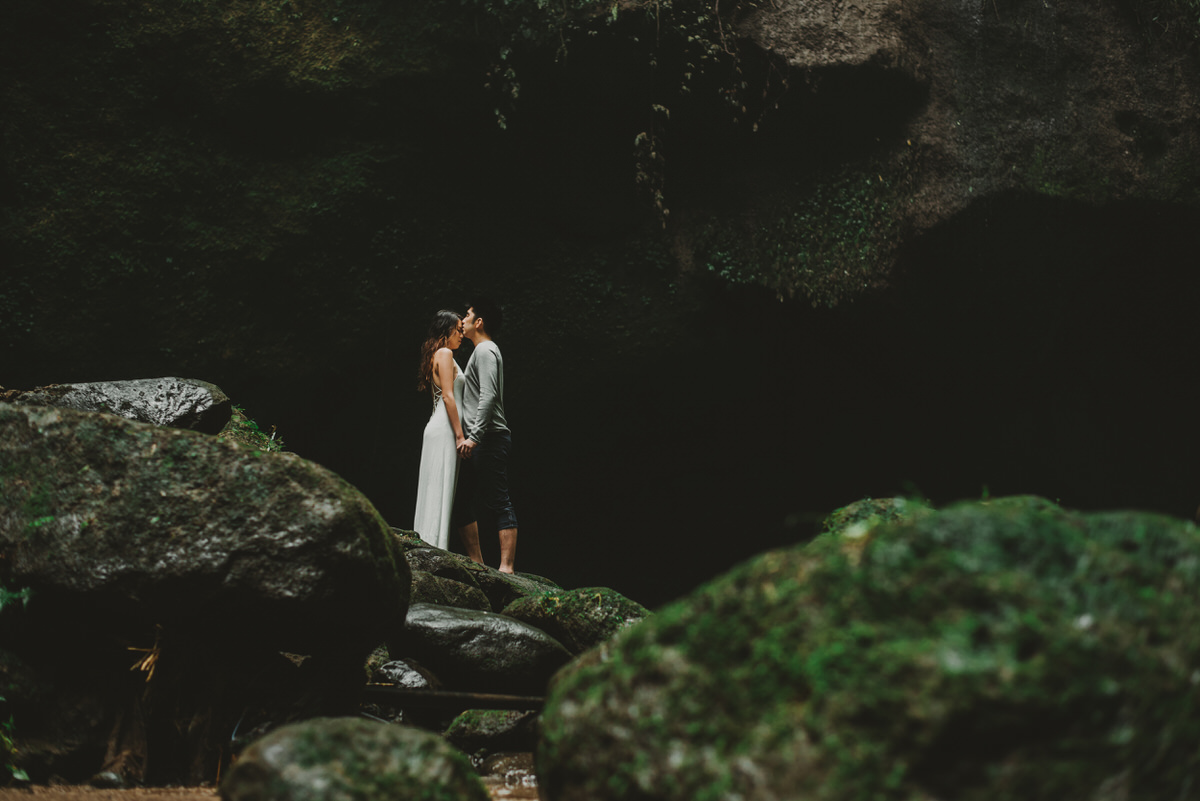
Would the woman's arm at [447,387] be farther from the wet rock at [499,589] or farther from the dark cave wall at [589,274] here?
the wet rock at [499,589]

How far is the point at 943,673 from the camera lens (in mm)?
1360

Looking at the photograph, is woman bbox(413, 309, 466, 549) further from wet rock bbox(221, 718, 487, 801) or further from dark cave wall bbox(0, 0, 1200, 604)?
wet rock bbox(221, 718, 487, 801)

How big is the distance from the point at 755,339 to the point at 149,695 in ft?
22.5

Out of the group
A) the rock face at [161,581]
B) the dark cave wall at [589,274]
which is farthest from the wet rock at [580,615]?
the dark cave wall at [589,274]

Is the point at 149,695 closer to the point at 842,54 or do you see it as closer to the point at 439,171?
the point at 439,171

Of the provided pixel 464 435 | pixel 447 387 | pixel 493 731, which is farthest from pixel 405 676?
pixel 447 387

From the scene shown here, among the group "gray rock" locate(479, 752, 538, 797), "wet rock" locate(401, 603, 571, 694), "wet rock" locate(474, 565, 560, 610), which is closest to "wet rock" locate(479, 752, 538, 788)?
"gray rock" locate(479, 752, 538, 797)

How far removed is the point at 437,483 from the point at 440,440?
1.24ft

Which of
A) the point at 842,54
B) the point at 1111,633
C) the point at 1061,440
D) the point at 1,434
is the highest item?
the point at 842,54

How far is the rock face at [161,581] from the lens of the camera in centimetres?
284

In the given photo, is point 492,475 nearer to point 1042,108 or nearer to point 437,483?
point 437,483

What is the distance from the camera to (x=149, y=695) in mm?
3033

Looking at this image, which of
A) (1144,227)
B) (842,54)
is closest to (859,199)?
(842,54)

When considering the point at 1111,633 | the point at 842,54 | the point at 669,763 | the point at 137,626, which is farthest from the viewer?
the point at 842,54
